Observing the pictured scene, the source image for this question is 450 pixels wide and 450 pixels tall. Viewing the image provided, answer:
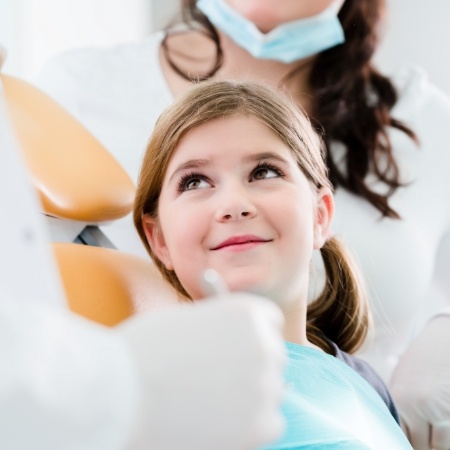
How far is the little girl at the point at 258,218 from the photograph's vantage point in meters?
1.06

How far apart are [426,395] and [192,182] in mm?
547

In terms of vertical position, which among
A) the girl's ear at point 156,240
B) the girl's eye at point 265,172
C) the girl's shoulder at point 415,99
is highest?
the girl's eye at point 265,172

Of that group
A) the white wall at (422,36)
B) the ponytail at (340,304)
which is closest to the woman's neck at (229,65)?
the ponytail at (340,304)

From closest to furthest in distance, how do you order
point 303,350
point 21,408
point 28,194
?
point 21,408 → point 28,194 → point 303,350

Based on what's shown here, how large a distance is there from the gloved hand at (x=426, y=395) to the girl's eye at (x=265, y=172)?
481 mm

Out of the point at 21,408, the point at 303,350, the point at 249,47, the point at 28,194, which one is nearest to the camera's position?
the point at 21,408

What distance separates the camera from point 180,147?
1170 millimetres

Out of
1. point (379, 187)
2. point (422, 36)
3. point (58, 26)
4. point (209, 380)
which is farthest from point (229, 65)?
point (209, 380)

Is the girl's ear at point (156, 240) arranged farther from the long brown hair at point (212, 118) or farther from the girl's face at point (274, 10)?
the girl's face at point (274, 10)

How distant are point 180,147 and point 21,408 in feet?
2.19

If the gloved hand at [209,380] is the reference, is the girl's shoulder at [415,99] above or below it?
below

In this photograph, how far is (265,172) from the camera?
1.15 m

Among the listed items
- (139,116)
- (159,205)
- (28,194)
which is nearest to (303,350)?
(159,205)

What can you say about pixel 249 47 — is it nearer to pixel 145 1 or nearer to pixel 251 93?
Answer: pixel 251 93
